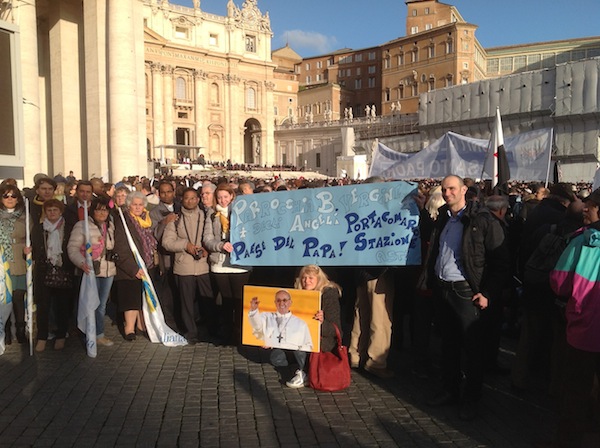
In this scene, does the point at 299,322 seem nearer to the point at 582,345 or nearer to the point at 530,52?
the point at 582,345

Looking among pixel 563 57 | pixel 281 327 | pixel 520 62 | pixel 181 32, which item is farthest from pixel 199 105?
pixel 281 327

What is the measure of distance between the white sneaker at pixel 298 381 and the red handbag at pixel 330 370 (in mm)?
87

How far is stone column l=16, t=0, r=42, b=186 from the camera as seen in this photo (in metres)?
15.7

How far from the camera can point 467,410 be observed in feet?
15.1

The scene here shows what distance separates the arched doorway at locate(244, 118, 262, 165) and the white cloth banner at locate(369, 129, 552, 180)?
57.9 metres

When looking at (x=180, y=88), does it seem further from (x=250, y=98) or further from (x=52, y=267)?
(x=52, y=267)

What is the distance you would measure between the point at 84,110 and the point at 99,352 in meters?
17.1

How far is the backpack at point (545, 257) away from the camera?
4.41m

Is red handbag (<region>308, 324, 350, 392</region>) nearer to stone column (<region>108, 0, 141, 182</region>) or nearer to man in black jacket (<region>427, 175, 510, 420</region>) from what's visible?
man in black jacket (<region>427, 175, 510, 420</region>)

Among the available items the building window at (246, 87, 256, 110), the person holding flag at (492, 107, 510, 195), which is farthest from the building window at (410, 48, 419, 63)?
the person holding flag at (492, 107, 510, 195)

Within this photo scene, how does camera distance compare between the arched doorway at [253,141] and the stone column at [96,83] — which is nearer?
the stone column at [96,83]

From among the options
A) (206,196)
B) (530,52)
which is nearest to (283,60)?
(530,52)

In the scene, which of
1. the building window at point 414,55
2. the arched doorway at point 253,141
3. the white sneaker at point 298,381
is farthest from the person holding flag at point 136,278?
the building window at point 414,55

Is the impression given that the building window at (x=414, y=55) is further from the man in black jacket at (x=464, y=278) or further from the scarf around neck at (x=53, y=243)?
the man in black jacket at (x=464, y=278)
